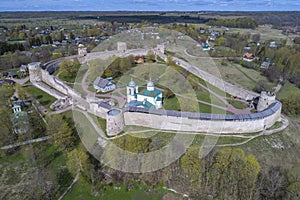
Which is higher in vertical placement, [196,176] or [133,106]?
[133,106]

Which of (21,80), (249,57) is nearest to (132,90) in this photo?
(21,80)

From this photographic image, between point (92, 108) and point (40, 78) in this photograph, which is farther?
point (40, 78)

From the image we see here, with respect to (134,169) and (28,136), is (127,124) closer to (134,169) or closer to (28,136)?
(134,169)

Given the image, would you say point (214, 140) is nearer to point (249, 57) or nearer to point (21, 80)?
point (21, 80)

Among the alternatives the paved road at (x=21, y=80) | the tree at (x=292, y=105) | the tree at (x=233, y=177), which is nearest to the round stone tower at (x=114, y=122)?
the tree at (x=233, y=177)

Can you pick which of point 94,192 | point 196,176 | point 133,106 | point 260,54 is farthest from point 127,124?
point 260,54
